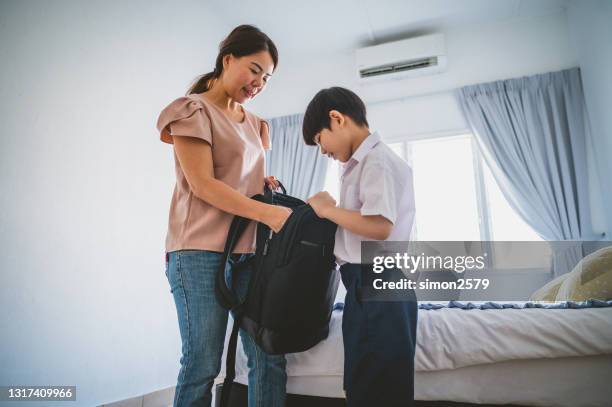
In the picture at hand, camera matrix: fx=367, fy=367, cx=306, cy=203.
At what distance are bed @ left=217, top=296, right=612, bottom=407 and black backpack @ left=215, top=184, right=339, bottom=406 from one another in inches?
13.9

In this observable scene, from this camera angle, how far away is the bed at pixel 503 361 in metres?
1.13

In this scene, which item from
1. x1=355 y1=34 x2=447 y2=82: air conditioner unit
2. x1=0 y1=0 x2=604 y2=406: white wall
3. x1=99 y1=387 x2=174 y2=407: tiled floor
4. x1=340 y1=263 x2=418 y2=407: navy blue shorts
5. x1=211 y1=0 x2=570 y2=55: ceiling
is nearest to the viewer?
x1=340 y1=263 x2=418 y2=407: navy blue shorts

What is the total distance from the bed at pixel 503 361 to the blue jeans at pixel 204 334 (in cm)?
27

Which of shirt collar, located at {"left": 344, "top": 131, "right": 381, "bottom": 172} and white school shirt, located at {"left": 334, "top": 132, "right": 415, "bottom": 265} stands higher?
shirt collar, located at {"left": 344, "top": 131, "right": 381, "bottom": 172}

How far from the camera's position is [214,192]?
36.3 inches

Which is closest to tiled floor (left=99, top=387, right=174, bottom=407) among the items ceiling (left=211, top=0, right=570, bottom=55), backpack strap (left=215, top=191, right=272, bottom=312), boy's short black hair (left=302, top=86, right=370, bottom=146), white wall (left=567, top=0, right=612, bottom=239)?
backpack strap (left=215, top=191, right=272, bottom=312)

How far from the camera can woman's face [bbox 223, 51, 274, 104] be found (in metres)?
1.12

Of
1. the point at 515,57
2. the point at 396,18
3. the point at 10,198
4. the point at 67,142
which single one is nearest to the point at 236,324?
the point at 10,198

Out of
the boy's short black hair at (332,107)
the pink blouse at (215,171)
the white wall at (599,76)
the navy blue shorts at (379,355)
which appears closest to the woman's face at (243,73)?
the pink blouse at (215,171)

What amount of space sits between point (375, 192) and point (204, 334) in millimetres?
532

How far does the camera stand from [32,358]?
58.8 inches

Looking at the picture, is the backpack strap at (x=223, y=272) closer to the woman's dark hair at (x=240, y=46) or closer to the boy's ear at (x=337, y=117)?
the boy's ear at (x=337, y=117)

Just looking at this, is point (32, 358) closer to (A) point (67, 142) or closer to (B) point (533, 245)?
(A) point (67, 142)

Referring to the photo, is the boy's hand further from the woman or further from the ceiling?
the ceiling
